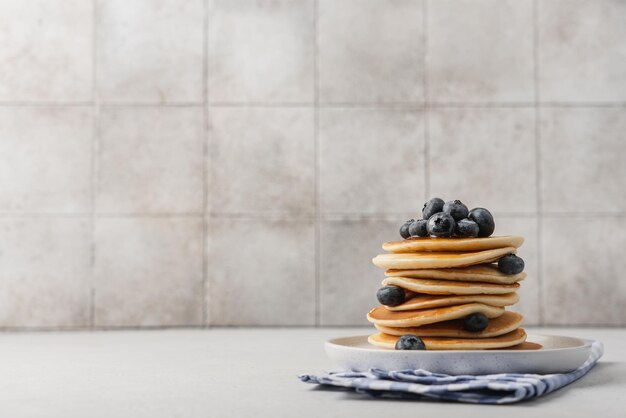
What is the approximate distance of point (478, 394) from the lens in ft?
4.21

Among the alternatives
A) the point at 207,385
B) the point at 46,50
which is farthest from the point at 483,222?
the point at 46,50

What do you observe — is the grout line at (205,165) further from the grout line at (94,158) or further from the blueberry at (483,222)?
the blueberry at (483,222)

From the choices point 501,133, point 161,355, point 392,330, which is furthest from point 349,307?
point 392,330

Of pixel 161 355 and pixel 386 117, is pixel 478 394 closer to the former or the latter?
pixel 161 355

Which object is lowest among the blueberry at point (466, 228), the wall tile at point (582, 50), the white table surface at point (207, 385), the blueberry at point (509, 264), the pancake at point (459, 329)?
the white table surface at point (207, 385)

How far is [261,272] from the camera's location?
328 cm

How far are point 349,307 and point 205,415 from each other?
2072 millimetres

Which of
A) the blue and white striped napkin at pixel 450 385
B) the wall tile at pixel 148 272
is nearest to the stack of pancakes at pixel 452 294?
the blue and white striped napkin at pixel 450 385

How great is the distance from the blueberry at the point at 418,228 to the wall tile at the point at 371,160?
1.76 m

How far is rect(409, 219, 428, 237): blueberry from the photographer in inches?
59.6

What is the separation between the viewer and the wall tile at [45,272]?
3.26m

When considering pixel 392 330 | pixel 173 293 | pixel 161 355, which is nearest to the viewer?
pixel 392 330

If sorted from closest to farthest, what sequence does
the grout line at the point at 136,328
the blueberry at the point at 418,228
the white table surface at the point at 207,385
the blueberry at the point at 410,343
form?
the white table surface at the point at 207,385 < the blueberry at the point at 410,343 < the blueberry at the point at 418,228 < the grout line at the point at 136,328

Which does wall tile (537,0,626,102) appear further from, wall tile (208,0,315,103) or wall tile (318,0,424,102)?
wall tile (208,0,315,103)
